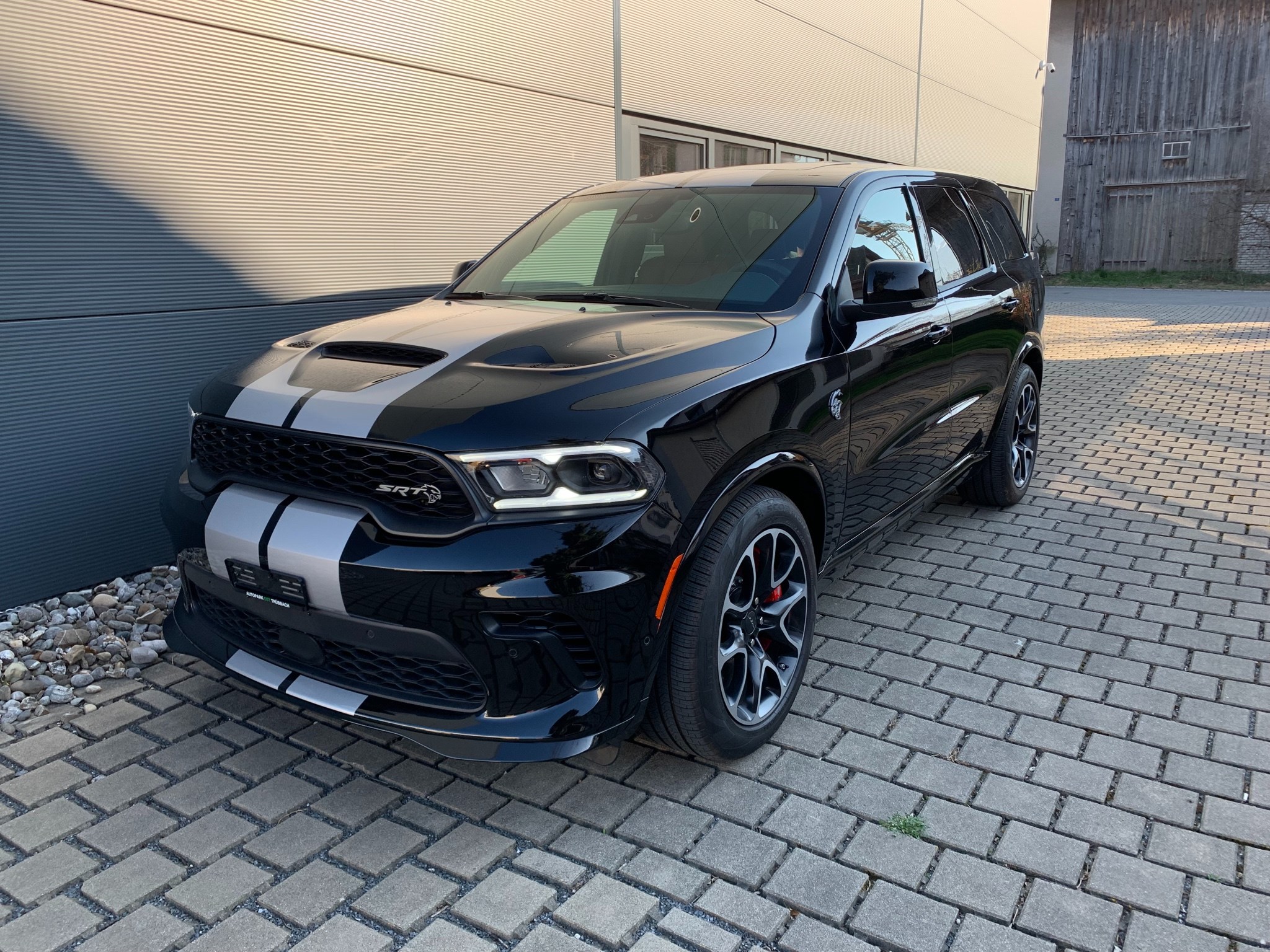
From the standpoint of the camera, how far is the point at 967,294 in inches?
176

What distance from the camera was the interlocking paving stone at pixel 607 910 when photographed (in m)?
2.28

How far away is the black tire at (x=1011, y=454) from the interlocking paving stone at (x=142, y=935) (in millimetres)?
4267

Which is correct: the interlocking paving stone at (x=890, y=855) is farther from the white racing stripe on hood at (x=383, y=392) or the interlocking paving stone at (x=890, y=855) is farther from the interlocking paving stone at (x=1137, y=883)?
the white racing stripe on hood at (x=383, y=392)

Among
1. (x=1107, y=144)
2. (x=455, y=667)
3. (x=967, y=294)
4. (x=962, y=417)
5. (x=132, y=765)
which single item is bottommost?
(x=132, y=765)

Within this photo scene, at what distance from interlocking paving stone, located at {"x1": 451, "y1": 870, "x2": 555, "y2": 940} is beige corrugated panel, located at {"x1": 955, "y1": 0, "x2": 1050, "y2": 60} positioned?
15.5 m

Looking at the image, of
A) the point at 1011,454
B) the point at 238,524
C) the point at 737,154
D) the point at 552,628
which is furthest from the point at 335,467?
the point at 737,154

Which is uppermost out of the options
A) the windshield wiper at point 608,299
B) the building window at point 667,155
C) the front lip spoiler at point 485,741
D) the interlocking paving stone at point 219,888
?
the building window at point 667,155

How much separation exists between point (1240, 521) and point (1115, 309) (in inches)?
547

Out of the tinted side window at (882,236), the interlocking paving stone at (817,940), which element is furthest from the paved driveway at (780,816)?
the tinted side window at (882,236)

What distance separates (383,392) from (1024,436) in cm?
436

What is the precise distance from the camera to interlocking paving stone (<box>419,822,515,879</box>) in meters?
2.51

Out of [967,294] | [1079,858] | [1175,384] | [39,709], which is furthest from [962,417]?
[1175,384]

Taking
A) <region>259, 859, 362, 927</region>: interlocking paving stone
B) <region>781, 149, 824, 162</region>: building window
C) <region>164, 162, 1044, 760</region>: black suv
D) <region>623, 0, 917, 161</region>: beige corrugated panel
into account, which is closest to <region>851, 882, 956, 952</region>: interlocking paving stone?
<region>164, 162, 1044, 760</region>: black suv

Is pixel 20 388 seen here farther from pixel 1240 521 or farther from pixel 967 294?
pixel 1240 521
